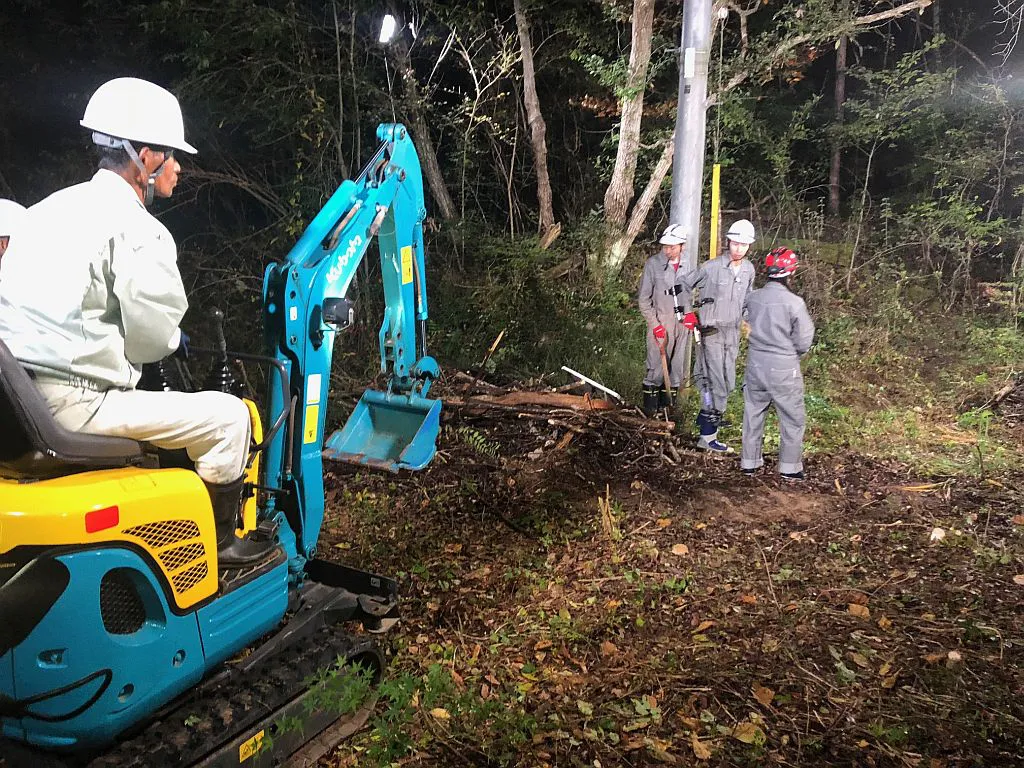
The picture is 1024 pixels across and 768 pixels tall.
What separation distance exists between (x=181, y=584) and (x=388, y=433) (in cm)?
251

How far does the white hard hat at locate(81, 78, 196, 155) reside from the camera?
9.08 ft

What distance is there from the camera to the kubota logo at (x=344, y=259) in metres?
3.82

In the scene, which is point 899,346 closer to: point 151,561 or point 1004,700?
point 1004,700

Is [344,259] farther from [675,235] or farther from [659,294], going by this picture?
[659,294]

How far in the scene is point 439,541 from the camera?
207 inches

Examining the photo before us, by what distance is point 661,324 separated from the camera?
7664 millimetres

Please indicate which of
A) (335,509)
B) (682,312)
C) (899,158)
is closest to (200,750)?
(335,509)

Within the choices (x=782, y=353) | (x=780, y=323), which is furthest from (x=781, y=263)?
(x=782, y=353)

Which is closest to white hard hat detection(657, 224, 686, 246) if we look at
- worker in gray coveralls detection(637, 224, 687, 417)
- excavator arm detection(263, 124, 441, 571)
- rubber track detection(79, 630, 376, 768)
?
worker in gray coveralls detection(637, 224, 687, 417)

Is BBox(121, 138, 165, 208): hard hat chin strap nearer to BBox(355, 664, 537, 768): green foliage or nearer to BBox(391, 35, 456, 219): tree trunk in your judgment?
BBox(355, 664, 537, 768): green foliage

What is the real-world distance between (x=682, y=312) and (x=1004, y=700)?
4567 mm

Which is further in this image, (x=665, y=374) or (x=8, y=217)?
(x=665, y=374)

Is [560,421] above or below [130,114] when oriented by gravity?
below

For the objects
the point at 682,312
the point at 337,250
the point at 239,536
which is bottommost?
the point at 239,536
